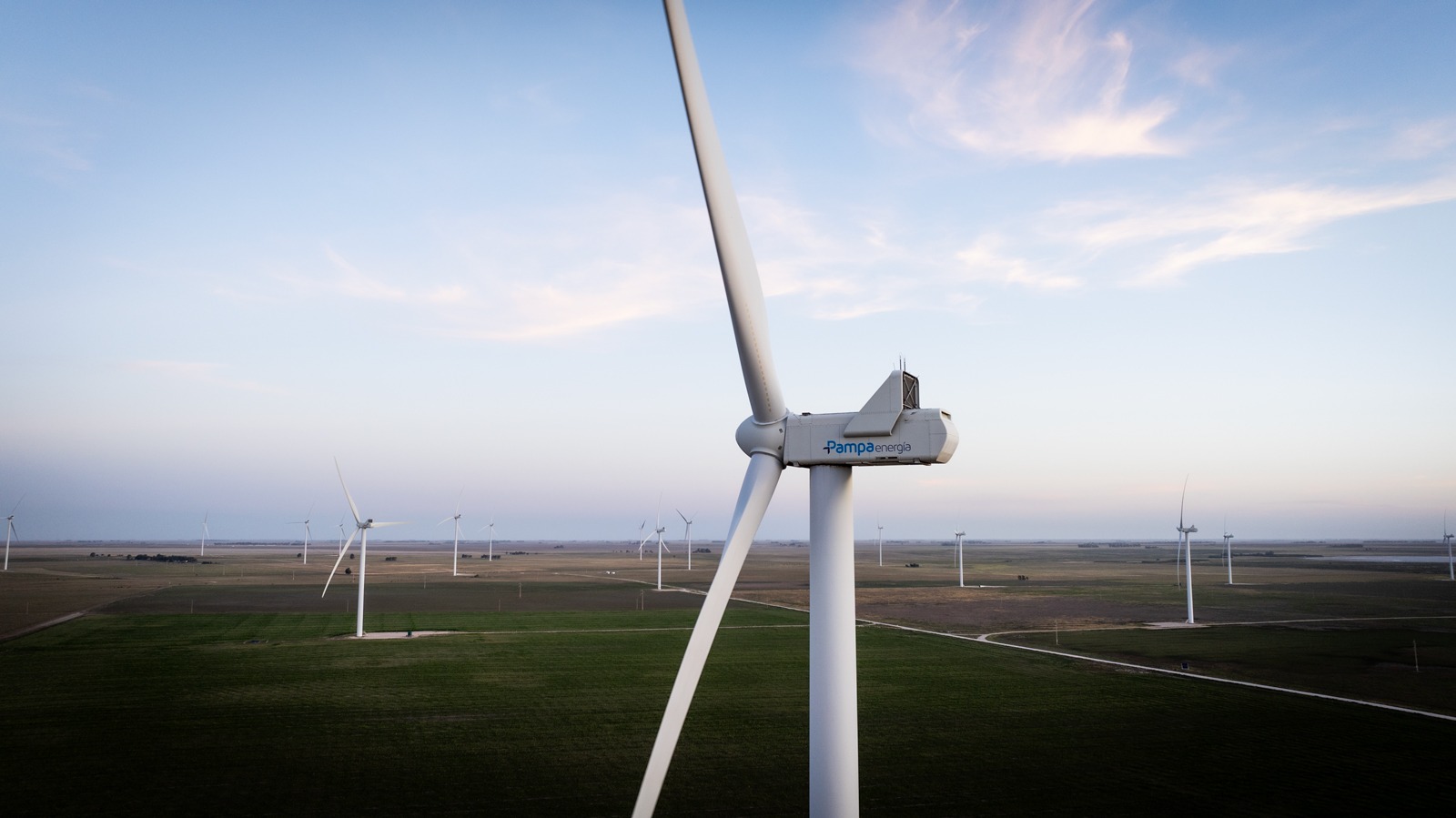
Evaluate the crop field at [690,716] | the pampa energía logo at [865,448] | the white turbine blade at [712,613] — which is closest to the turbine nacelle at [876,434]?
the pampa energía logo at [865,448]

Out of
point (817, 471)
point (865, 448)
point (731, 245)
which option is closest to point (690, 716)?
point (817, 471)

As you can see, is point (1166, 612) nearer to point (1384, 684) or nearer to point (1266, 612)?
point (1266, 612)

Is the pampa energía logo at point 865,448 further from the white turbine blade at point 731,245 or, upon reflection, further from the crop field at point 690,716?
the crop field at point 690,716

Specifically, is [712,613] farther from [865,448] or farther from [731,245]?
[731,245]

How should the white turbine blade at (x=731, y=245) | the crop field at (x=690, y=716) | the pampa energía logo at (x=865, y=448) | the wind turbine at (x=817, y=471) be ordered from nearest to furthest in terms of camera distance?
the white turbine blade at (x=731, y=245) < the wind turbine at (x=817, y=471) < the pampa energía logo at (x=865, y=448) < the crop field at (x=690, y=716)

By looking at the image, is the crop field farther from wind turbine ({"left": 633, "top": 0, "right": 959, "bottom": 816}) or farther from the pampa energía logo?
the pampa energía logo

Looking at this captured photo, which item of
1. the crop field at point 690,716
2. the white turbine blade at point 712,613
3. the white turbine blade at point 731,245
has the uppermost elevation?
the white turbine blade at point 731,245
